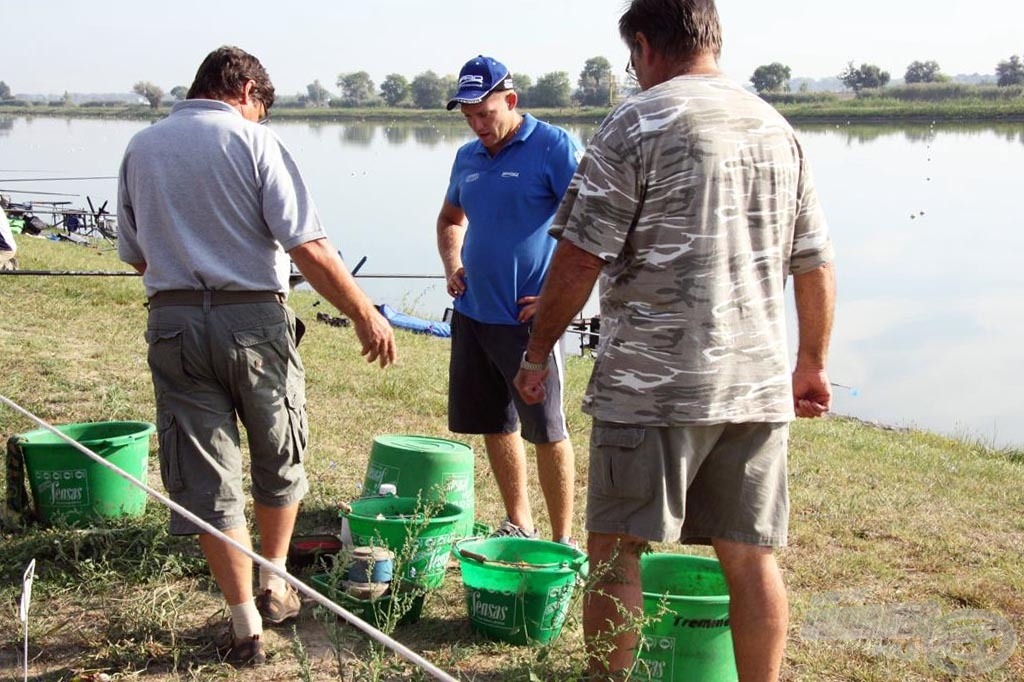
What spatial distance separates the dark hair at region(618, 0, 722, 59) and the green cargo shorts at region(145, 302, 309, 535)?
4.26 ft

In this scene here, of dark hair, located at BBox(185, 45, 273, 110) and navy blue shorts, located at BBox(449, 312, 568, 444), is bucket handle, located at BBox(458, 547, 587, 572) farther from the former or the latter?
dark hair, located at BBox(185, 45, 273, 110)

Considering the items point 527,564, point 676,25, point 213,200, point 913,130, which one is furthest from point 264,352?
point 913,130

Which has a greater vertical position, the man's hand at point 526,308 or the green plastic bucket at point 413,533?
the man's hand at point 526,308

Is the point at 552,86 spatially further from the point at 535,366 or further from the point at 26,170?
the point at 535,366

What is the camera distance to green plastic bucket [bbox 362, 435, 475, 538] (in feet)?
14.1

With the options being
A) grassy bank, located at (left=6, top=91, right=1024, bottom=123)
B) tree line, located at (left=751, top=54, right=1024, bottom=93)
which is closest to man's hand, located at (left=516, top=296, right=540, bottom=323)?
grassy bank, located at (left=6, top=91, right=1024, bottom=123)

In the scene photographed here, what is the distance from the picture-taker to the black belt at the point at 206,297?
11.1 ft

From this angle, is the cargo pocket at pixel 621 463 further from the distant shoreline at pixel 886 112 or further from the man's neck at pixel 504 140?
the distant shoreline at pixel 886 112

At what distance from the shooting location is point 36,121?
100812mm

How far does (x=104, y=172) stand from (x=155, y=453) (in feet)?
144

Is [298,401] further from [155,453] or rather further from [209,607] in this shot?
[155,453]

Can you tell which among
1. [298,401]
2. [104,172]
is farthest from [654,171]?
[104,172]

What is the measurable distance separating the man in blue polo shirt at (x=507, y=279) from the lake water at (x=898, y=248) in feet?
22.4

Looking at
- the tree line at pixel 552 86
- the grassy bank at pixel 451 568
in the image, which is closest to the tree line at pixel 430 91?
the tree line at pixel 552 86
